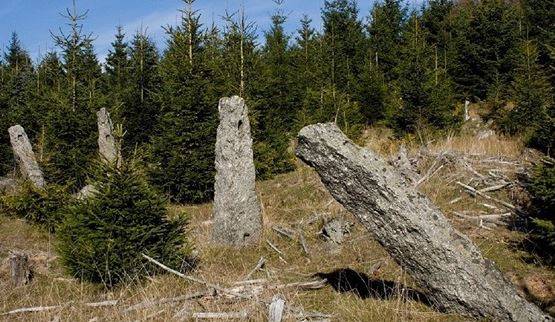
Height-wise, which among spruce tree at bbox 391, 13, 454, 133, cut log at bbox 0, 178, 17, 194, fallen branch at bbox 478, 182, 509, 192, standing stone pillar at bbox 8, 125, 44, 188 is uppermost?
spruce tree at bbox 391, 13, 454, 133

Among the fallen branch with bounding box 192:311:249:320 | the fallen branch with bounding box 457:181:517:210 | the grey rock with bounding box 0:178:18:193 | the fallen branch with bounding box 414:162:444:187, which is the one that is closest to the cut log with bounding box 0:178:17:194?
the grey rock with bounding box 0:178:18:193

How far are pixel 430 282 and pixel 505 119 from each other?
51.5 ft

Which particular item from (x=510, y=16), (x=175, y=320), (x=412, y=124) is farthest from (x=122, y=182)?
(x=510, y=16)

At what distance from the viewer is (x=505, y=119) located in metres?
18.4

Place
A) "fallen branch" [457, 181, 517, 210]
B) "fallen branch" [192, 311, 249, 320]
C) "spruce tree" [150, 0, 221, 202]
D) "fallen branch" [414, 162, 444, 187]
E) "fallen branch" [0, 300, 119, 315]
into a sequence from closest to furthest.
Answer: "fallen branch" [192, 311, 249, 320], "fallen branch" [0, 300, 119, 315], "fallen branch" [457, 181, 517, 210], "fallen branch" [414, 162, 444, 187], "spruce tree" [150, 0, 221, 202]

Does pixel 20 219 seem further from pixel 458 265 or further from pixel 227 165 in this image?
pixel 458 265

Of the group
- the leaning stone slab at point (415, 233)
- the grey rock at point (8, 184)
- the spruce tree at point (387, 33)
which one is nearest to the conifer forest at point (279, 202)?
the leaning stone slab at point (415, 233)

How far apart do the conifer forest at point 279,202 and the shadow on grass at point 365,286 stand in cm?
4

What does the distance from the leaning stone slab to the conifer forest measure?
2cm

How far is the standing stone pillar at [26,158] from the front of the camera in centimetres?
1454

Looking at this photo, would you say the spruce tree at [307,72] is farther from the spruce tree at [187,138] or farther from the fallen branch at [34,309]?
the fallen branch at [34,309]

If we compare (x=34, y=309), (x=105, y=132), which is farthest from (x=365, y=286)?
(x=105, y=132)

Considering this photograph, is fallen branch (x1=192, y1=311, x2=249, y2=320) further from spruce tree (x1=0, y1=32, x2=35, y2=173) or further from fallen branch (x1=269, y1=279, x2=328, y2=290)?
spruce tree (x1=0, y1=32, x2=35, y2=173)

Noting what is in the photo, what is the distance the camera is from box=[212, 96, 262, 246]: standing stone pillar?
30.8 feet
